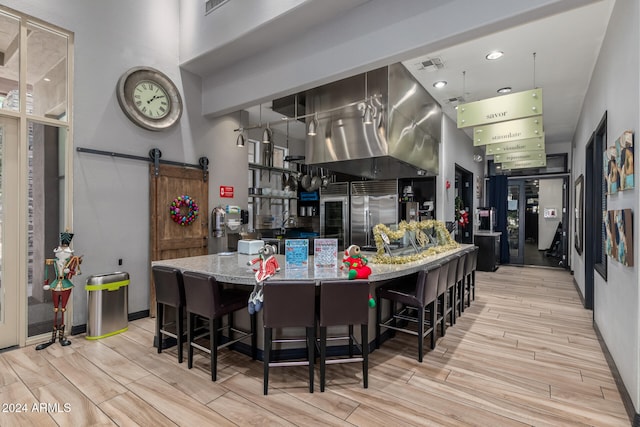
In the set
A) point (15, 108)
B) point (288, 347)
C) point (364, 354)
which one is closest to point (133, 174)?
point (15, 108)

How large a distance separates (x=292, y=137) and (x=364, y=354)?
6683 millimetres

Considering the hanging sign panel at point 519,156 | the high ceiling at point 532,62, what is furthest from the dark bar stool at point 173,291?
the hanging sign panel at point 519,156

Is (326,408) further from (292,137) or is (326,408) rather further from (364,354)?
(292,137)

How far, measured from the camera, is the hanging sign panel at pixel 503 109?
3.85m

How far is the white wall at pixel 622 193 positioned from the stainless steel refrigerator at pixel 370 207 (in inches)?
143

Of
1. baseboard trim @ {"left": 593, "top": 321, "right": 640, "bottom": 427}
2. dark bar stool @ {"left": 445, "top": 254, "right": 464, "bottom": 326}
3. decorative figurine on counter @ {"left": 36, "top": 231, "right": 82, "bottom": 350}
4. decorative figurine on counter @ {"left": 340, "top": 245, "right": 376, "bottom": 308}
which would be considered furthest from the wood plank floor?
decorative figurine on counter @ {"left": 340, "top": 245, "right": 376, "bottom": 308}

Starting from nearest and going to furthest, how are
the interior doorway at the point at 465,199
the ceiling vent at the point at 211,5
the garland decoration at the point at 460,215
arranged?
the ceiling vent at the point at 211,5, the garland decoration at the point at 460,215, the interior doorway at the point at 465,199

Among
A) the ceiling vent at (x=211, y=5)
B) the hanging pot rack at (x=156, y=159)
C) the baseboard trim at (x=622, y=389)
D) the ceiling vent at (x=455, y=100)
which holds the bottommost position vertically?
the baseboard trim at (x=622, y=389)

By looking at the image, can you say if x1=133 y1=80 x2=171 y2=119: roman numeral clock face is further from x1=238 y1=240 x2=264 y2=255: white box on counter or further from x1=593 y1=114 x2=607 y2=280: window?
x1=593 y1=114 x2=607 y2=280: window

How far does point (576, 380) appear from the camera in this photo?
2.74 meters

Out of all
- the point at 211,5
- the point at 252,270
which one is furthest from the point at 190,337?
the point at 211,5

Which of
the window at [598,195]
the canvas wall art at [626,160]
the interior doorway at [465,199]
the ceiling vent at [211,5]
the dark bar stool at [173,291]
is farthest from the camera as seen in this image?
the interior doorway at [465,199]

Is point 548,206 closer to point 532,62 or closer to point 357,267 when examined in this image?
point 532,62

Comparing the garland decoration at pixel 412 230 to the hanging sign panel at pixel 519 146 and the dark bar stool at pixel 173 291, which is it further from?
the hanging sign panel at pixel 519 146
